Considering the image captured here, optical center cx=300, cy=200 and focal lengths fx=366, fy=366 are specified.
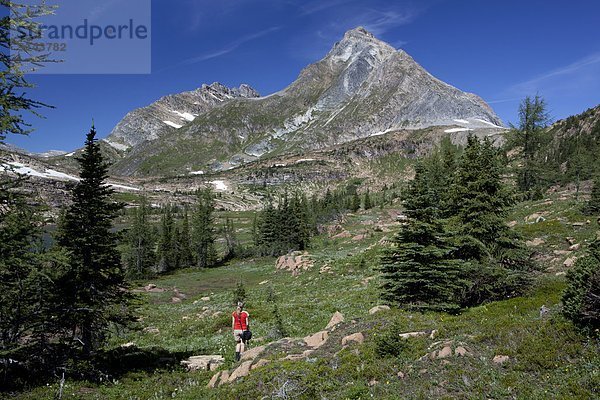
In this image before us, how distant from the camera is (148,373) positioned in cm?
1603

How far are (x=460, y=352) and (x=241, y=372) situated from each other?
23.6 ft

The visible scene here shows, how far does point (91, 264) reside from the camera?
680 inches

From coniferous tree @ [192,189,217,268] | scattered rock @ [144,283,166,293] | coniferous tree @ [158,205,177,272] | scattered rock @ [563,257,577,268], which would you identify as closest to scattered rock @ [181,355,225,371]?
scattered rock @ [563,257,577,268]

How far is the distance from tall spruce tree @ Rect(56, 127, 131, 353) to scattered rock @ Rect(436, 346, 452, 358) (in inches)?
549

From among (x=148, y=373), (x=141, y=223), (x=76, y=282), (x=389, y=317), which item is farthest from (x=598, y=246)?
(x=141, y=223)

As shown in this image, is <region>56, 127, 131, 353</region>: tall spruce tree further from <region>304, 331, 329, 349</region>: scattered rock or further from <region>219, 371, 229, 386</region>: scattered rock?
<region>304, 331, 329, 349</region>: scattered rock

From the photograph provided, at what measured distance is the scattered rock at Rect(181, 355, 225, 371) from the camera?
16.4 metres

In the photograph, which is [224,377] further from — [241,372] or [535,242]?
[535,242]

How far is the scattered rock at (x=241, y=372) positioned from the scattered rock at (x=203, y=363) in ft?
12.0

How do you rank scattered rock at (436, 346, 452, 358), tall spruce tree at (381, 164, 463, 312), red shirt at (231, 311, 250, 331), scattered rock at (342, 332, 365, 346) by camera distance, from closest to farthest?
scattered rock at (436, 346, 452, 358) < scattered rock at (342, 332, 365, 346) < red shirt at (231, 311, 250, 331) < tall spruce tree at (381, 164, 463, 312)

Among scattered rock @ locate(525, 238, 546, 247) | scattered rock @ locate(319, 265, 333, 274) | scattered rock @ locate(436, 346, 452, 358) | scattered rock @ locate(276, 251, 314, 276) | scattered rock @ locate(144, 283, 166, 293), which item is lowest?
scattered rock @ locate(144, 283, 166, 293)

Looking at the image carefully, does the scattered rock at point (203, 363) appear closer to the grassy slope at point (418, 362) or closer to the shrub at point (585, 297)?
the grassy slope at point (418, 362)

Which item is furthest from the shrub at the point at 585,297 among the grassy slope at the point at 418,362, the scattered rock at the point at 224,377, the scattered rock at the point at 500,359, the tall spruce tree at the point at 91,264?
the tall spruce tree at the point at 91,264


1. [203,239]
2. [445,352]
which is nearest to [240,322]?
[445,352]
